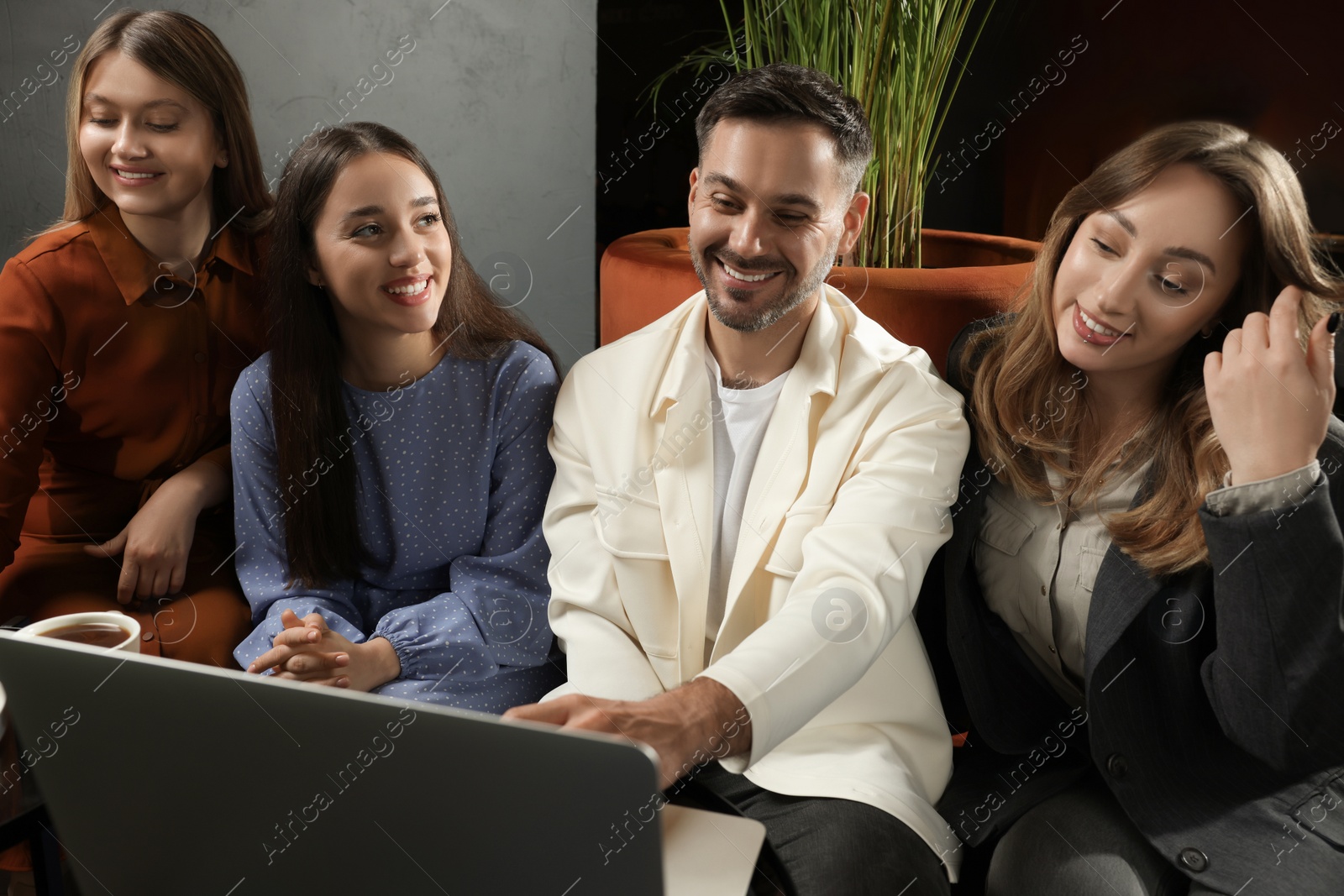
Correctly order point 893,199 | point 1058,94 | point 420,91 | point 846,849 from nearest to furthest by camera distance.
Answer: point 846,849 < point 893,199 < point 1058,94 < point 420,91

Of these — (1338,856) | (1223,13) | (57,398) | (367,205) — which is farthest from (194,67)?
(1223,13)

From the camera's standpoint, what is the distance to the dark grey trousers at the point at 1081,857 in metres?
1.16

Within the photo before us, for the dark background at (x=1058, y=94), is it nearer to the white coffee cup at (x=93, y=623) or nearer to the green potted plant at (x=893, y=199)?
the green potted plant at (x=893, y=199)

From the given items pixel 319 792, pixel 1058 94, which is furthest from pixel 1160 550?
pixel 1058 94

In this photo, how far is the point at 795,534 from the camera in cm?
129

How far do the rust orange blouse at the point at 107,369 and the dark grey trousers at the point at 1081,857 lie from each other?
125cm

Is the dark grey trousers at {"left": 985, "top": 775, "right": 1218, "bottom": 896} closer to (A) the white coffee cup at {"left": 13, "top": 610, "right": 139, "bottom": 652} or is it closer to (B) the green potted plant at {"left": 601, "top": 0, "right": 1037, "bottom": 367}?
(B) the green potted plant at {"left": 601, "top": 0, "right": 1037, "bottom": 367}

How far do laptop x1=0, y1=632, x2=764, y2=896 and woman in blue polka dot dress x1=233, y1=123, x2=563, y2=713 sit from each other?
0.61m

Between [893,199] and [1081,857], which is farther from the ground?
[893,199]

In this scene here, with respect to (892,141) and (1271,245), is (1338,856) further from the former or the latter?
(892,141)

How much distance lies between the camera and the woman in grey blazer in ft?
3.51

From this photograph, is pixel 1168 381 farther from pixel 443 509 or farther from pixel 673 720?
pixel 443 509

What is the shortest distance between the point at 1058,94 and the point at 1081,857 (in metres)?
1.78

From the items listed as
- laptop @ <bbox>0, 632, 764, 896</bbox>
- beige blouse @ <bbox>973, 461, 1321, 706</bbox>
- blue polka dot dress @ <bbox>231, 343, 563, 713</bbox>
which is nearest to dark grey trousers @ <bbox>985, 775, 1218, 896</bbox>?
beige blouse @ <bbox>973, 461, 1321, 706</bbox>
